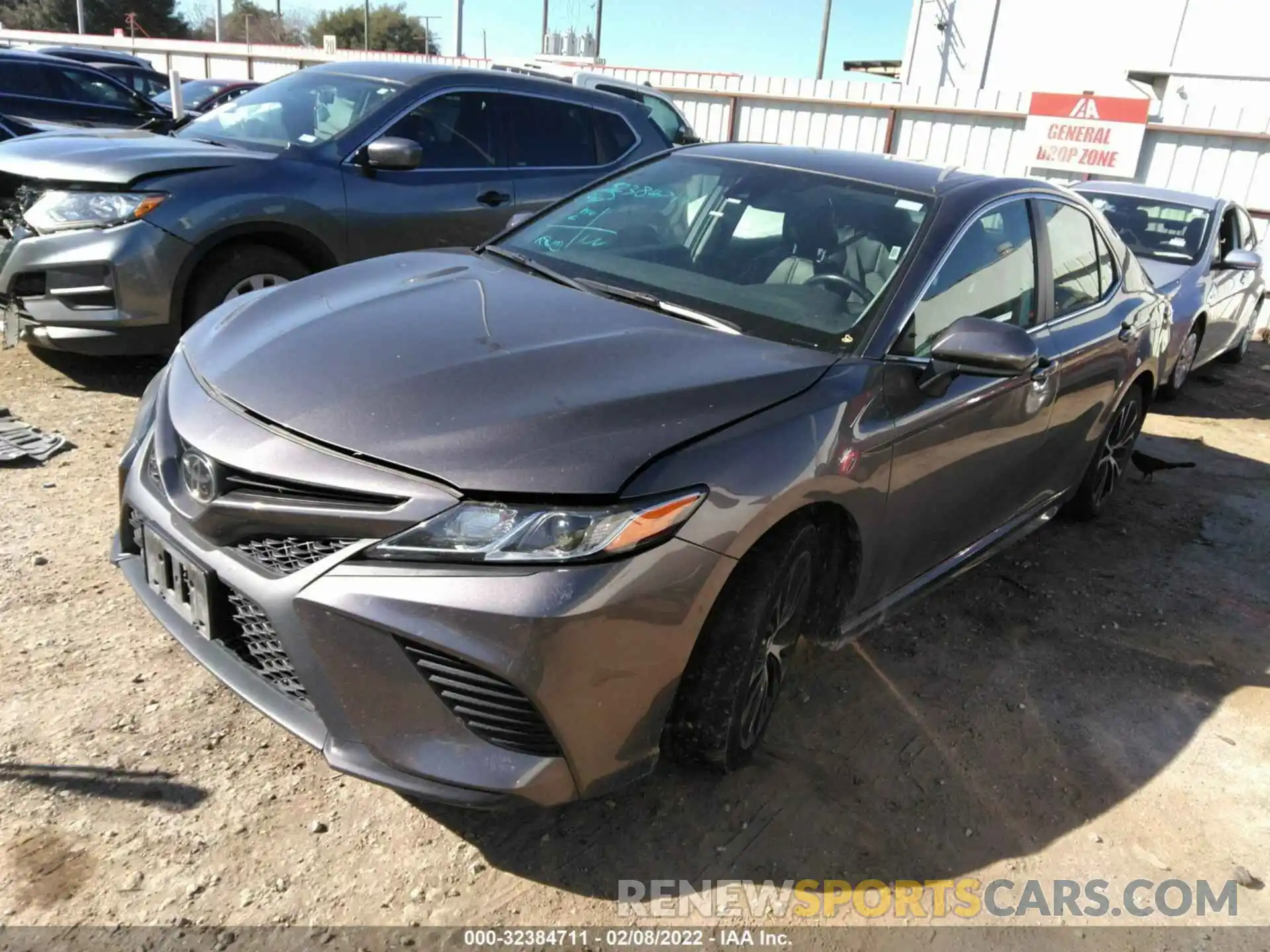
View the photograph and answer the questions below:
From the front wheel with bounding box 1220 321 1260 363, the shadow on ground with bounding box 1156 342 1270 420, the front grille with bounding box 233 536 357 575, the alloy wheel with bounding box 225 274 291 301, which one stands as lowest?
the shadow on ground with bounding box 1156 342 1270 420

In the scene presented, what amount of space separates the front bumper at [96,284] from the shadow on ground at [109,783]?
2.72m

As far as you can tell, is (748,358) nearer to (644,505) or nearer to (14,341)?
(644,505)

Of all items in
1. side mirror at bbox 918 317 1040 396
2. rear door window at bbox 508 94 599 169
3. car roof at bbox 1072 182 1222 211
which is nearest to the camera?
side mirror at bbox 918 317 1040 396

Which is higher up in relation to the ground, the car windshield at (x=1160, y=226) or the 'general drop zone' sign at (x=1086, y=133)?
the 'general drop zone' sign at (x=1086, y=133)

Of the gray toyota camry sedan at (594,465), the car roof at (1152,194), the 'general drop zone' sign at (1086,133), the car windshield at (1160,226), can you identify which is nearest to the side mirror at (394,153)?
the gray toyota camry sedan at (594,465)

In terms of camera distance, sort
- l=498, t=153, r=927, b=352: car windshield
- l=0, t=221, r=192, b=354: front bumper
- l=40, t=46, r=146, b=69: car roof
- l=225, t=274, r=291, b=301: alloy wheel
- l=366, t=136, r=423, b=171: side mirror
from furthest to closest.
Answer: l=40, t=46, r=146, b=69: car roof → l=366, t=136, r=423, b=171: side mirror → l=225, t=274, r=291, b=301: alloy wheel → l=0, t=221, r=192, b=354: front bumper → l=498, t=153, r=927, b=352: car windshield

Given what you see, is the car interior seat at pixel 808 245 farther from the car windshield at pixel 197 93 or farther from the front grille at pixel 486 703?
the car windshield at pixel 197 93

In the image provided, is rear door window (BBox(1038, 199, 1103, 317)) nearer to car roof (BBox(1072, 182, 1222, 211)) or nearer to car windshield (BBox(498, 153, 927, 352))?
car windshield (BBox(498, 153, 927, 352))

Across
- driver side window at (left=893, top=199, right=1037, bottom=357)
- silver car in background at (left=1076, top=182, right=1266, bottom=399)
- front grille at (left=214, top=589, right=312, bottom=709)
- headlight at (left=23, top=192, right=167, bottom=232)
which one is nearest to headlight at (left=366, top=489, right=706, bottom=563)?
front grille at (left=214, top=589, right=312, bottom=709)

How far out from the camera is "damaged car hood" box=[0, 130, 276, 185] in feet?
14.8

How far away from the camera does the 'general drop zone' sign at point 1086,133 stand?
12.2 meters

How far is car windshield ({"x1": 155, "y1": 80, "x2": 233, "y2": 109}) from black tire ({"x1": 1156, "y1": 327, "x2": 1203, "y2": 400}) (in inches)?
548

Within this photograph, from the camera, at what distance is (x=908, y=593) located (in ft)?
10.1

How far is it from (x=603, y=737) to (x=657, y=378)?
2.84ft
